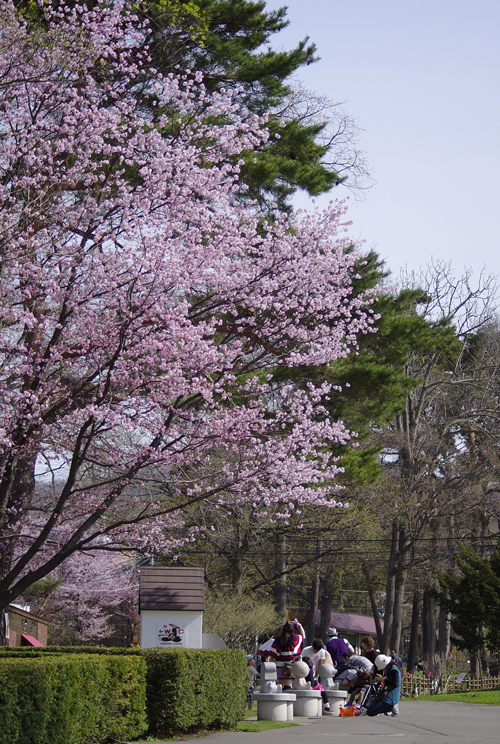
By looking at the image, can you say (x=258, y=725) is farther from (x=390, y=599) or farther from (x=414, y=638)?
(x=414, y=638)

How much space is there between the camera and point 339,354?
1316 cm

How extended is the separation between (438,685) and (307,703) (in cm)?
1614

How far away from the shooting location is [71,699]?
7801mm

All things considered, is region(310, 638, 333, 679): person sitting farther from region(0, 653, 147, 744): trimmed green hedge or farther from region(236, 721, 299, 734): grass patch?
region(0, 653, 147, 744): trimmed green hedge

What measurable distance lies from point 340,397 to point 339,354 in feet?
10.5

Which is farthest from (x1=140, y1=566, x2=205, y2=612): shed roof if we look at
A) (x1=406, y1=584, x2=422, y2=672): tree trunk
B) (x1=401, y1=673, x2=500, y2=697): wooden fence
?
(x1=406, y1=584, x2=422, y2=672): tree trunk

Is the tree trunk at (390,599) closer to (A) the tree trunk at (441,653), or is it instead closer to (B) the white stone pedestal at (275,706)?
(A) the tree trunk at (441,653)

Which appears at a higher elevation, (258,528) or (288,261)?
(288,261)

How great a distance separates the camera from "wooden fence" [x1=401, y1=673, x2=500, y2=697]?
25.4 m

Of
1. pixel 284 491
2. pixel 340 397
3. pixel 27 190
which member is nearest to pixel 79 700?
pixel 284 491

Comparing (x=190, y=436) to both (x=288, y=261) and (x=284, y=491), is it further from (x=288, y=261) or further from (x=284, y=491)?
(x=288, y=261)

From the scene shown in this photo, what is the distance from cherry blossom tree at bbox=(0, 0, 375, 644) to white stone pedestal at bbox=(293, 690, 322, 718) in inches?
152

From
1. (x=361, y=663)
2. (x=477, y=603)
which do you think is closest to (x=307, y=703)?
(x=361, y=663)

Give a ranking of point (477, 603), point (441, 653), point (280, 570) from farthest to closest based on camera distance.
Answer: point (441, 653)
point (280, 570)
point (477, 603)
